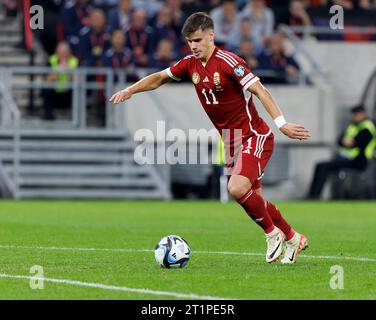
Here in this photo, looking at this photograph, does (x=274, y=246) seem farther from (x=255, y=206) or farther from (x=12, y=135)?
(x=12, y=135)

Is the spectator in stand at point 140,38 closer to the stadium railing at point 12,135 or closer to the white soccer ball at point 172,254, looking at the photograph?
the stadium railing at point 12,135

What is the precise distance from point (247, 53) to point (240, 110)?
1424cm

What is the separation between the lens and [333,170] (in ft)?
86.0

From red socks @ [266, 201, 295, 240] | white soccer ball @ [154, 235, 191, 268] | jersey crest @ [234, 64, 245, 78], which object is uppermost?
jersey crest @ [234, 64, 245, 78]

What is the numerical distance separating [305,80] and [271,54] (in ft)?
4.33

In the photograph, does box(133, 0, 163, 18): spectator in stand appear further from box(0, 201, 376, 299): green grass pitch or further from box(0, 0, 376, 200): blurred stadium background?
box(0, 201, 376, 299): green grass pitch

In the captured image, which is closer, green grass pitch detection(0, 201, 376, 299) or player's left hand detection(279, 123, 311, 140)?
green grass pitch detection(0, 201, 376, 299)

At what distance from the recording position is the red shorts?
11.5 m

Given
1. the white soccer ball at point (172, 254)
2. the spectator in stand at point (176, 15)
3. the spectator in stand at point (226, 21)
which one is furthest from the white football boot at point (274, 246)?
the spectator in stand at point (176, 15)

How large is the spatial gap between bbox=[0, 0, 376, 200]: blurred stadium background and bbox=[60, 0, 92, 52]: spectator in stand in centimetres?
3

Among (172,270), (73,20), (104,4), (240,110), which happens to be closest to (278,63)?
(104,4)

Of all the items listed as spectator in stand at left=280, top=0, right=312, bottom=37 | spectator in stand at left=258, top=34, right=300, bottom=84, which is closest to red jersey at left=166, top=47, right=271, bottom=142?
spectator in stand at left=258, top=34, right=300, bottom=84
